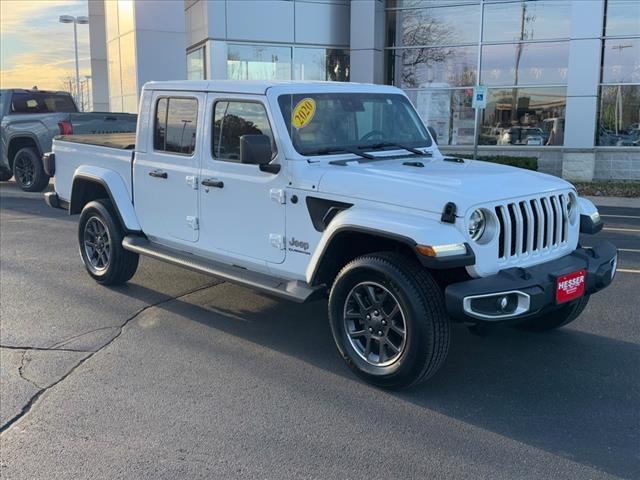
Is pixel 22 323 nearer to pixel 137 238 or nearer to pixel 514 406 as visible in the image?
pixel 137 238

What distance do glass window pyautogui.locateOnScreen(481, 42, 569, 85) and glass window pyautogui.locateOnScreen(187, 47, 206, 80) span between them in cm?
849

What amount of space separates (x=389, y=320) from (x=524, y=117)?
16.6 m

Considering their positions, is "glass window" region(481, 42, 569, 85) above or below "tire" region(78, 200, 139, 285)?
above

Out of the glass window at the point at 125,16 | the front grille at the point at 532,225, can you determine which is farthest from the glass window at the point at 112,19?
the front grille at the point at 532,225

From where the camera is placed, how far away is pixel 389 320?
4.14 m

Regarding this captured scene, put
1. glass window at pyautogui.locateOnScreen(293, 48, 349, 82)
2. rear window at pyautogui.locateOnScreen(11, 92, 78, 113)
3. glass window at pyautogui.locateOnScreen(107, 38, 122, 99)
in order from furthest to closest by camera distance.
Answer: glass window at pyautogui.locateOnScreen(293, 48, 349, 82) < glass window at pyautogui.locateOnScreen(107, 38, 122, 99) < rear window at pyautogui.locateOnScreen(11, 92, 78, 113)

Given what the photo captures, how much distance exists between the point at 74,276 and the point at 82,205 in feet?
2.53

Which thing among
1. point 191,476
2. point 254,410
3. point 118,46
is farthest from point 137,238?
point 118,46

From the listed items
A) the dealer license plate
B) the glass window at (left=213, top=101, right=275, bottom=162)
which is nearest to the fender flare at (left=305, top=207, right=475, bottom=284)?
the dealer license plate

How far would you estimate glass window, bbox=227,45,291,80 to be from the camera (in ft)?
64.2

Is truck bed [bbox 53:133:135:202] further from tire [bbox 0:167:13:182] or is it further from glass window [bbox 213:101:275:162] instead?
tire [bbox 0:167:13:182]

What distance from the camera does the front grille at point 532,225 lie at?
4.01m

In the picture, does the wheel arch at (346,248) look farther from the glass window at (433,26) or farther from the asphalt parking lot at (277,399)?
the glass window at (433,26)

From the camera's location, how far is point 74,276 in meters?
7.08
